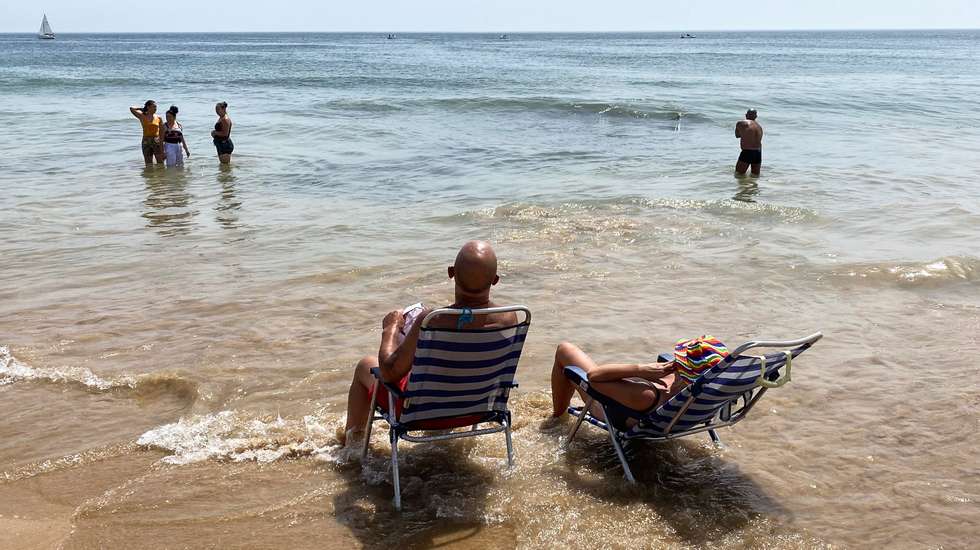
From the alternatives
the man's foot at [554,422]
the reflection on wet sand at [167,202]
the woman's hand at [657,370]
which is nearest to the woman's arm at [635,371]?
the woman's hand at [657,370]

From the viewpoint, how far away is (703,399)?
12.1ft

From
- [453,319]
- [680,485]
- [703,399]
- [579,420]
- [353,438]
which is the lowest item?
[680,485]

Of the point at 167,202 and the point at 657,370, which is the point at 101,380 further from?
the point at 167,202

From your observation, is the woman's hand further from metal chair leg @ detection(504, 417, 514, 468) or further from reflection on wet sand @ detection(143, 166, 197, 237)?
reflection on wet sand @ detection(143, 166, 197, 237)

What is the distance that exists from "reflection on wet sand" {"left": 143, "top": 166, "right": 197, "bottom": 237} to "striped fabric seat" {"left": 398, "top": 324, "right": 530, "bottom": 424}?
675 centimetres

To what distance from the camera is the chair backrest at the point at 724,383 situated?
140 inches

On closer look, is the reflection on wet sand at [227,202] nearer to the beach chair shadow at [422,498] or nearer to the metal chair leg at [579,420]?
the beach chair shadow at [422,498]

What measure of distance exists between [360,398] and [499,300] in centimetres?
299

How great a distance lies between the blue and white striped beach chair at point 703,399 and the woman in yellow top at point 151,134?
12.1 metres

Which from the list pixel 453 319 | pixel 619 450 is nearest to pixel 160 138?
pixel 453 319

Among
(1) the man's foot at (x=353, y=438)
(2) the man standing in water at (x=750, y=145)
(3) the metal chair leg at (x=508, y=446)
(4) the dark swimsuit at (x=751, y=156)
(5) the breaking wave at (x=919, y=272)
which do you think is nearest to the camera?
(3) the metal chair leg at (x=508, y=446)

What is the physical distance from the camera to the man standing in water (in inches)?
531

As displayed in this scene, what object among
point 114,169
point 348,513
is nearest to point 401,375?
point 348,513
